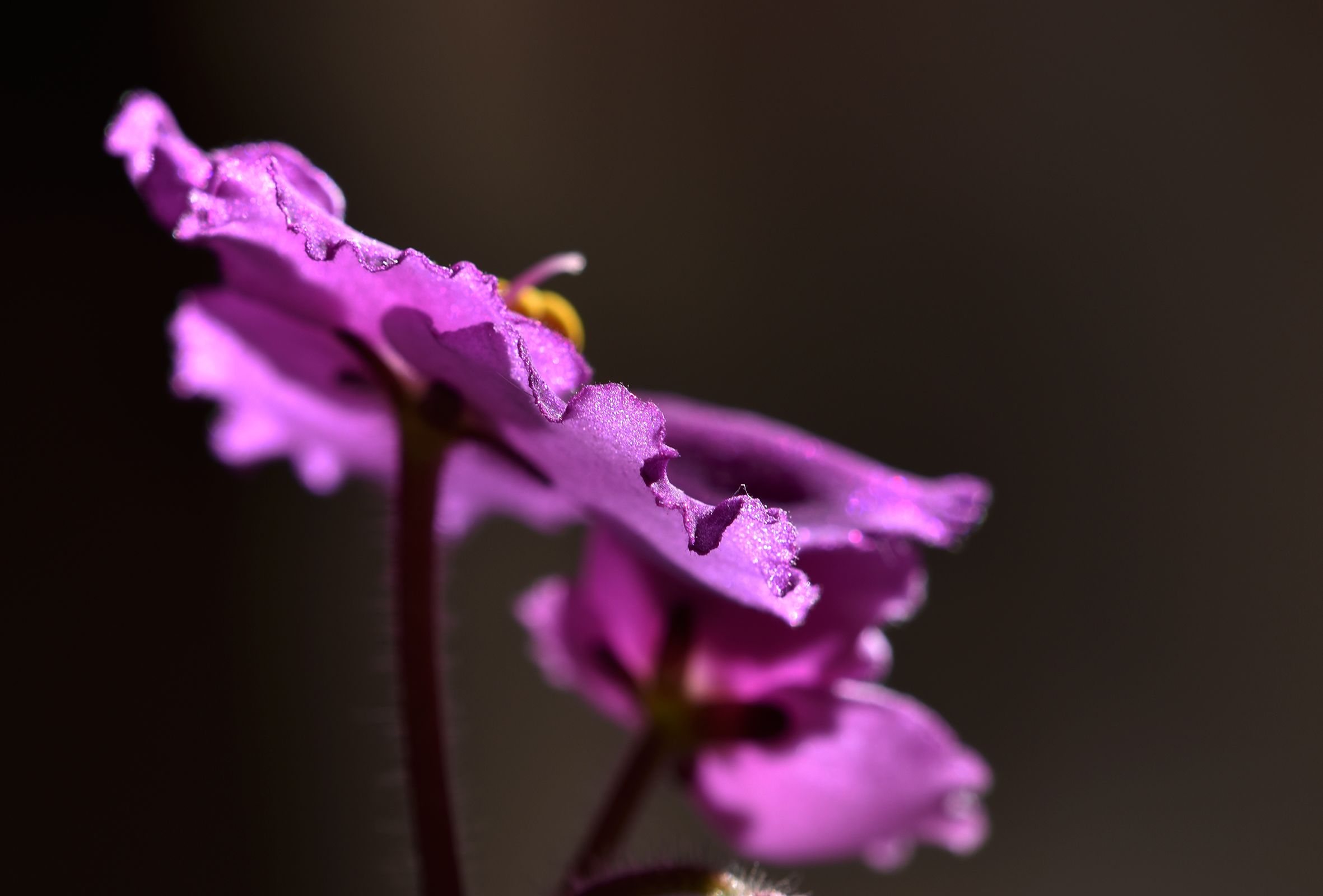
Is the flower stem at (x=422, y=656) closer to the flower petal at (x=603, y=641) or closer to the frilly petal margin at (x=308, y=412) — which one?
the frilly petal margin at (x=308, y=412)

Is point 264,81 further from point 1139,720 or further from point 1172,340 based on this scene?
point 1139,720

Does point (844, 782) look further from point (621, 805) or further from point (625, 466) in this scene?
point (625, 466)

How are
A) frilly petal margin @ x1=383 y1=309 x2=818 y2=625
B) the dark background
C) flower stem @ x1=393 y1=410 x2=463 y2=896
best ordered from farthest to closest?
the dark background, flower stem @ x1=393 y1=410 x2=463 y2=896, frilly petal margin @ x1=383 y1=309 x2=818 y2=625

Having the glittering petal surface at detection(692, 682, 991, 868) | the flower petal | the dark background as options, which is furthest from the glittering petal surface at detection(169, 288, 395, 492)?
the dark background

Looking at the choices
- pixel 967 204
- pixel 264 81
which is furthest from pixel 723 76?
pixel 264 81

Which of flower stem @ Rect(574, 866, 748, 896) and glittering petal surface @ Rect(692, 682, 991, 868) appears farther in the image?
glittering petal surface @ Rect(692, 682, 991, 868)

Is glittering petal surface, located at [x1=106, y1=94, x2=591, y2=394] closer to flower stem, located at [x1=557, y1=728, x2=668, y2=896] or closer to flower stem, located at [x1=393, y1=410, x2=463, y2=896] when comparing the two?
flower stem, located at [x1=393, y1=410, x2=463, y2=896]

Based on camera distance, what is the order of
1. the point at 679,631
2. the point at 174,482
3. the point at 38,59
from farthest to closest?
the point at 174,482
the point at 38,59
the point at 679,631

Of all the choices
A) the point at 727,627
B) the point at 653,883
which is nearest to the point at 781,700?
the point at 727,627
